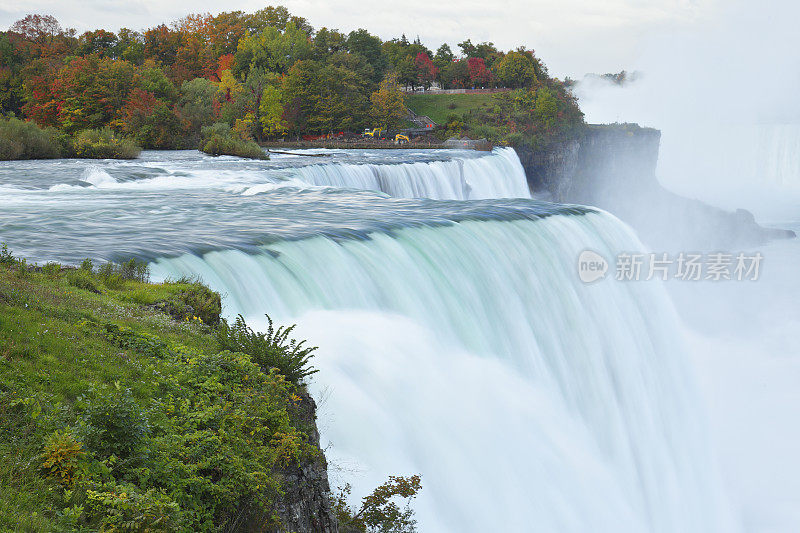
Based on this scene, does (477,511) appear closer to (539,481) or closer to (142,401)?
(539,481)

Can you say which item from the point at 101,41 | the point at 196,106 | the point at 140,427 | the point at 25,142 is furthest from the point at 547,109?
the point at 140,427

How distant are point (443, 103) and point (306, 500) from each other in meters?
77.7

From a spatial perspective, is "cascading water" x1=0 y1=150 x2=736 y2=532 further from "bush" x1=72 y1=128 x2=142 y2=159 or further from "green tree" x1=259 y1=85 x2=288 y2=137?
"green tree" x1=259 y1=85 x2=288 y2=137

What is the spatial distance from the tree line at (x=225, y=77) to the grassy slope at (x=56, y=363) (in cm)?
3373

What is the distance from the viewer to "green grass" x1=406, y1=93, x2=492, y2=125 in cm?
7606

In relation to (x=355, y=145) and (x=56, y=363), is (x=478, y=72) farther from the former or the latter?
(x=56, y=363)

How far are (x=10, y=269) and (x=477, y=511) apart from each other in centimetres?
689

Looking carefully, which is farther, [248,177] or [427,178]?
[427,178]

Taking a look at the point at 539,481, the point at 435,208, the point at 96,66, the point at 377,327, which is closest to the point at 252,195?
the point at 435,208

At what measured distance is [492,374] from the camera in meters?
11.0

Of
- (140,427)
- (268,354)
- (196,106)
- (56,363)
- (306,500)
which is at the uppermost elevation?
(196,106)

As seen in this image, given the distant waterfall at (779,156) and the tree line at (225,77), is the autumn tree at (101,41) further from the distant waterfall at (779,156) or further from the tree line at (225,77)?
the distant waterfall at (779,156)

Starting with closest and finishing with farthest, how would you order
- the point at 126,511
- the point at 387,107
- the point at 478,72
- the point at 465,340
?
the point at 126,511 < the point at 465,340 < the point at 387,107 < the point at 478,72

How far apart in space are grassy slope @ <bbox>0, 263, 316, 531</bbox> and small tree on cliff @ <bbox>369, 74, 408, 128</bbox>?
55.0m
